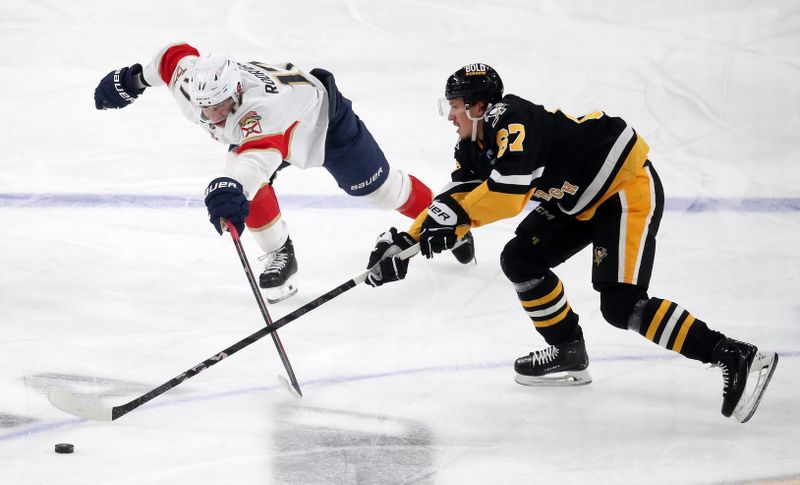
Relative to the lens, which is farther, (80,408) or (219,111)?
(219,111)

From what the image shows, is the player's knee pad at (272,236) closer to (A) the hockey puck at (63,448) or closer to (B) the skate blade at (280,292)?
(B) the skate blade at (280,292)

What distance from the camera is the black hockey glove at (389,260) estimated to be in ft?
10.4

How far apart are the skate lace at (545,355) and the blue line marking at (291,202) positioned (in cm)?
177

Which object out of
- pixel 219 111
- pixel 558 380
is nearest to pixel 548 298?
pixel 558 380

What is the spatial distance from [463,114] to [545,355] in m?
0.83

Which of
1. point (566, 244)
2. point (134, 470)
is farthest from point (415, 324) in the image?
point (134, 470)

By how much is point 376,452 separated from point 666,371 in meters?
1.12

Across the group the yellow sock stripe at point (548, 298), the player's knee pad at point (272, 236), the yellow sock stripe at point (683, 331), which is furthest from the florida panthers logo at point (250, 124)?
the yellow sock stripe at point (683, 331)

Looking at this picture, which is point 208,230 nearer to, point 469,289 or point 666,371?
point 469,289

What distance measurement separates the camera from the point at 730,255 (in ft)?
14.9

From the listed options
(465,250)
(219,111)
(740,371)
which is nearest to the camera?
(740,371)

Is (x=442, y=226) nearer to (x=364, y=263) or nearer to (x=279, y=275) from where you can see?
(x=279, y=275)

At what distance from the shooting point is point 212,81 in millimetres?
3561

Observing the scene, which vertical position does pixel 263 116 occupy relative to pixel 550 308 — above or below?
above
